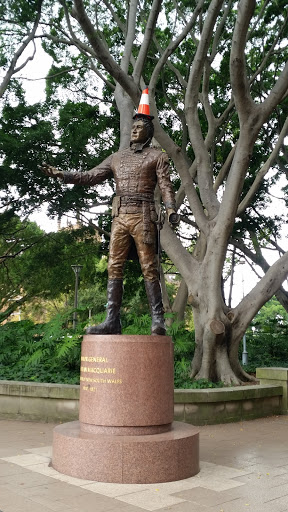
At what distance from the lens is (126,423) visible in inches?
225

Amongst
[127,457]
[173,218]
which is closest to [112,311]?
[173,218]

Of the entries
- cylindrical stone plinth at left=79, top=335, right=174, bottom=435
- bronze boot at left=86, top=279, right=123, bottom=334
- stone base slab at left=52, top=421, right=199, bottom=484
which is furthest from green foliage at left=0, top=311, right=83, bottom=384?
stone base slab at left=52, top=421, right=199, bottom=484

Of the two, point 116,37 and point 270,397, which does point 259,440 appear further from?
point 116,37

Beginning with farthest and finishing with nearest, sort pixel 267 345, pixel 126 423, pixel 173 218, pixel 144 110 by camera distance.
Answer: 1. pixel 267 345
2. pixel 144 110
3. pixel 173 218
4. pixel 126 423

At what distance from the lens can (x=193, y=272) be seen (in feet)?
37.1

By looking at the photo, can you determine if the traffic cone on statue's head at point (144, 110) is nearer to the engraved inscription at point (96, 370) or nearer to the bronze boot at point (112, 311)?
the bronze boot at point (112, 311)

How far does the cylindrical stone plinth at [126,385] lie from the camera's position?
5738 millimetres

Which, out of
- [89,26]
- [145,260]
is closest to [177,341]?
[145,260]

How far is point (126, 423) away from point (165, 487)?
2.53ft

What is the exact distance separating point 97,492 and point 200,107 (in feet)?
47.5

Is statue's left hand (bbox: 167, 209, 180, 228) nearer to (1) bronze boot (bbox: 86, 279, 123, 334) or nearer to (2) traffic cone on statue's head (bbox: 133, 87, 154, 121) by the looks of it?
(1) bronze boot (bbox: 86, 279, 123, 334)

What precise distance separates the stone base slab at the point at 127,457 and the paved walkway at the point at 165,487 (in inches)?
3.9

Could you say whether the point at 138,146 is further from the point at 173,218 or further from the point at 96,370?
the point at 96,370

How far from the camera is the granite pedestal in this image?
5.35m
